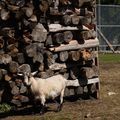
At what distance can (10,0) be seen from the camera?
32.8ft

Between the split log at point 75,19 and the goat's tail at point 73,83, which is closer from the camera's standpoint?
the split log at point 75,19

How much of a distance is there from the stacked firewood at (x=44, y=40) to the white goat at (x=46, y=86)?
29 cm

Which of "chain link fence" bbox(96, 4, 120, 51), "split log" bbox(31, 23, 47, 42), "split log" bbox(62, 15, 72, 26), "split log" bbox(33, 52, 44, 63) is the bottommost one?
"chain link fence" bbox(96, 4, 120, 51)

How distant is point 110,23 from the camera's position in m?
25.3

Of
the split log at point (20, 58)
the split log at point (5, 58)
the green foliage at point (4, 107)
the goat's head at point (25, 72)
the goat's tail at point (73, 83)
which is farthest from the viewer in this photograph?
the goat's tail at point (73, 83)

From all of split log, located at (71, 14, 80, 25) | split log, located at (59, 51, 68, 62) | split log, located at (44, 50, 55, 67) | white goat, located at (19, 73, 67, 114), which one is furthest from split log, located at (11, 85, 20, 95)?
split log, located at (71, 14, 80, 25)

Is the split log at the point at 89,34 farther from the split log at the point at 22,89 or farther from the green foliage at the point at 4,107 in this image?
the green foliage at the point at 4,107

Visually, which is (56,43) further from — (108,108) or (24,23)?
(108,108)

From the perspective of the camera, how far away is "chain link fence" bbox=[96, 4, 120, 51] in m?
24.8

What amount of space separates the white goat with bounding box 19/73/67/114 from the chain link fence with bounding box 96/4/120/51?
46.6 ft

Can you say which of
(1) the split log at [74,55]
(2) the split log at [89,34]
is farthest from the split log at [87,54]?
(2) the split log at [89,34]

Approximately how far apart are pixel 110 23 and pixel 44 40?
15310 mm

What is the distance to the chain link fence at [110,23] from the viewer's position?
24.8m

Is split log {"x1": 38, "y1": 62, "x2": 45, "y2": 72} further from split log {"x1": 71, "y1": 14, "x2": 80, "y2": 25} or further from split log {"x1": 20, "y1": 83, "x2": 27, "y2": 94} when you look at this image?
split log {"x1": 71, "y1": 14, "x2": 80, "y2": 25}
